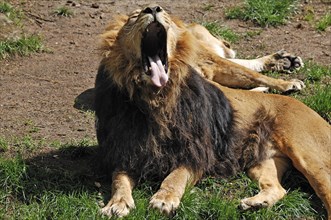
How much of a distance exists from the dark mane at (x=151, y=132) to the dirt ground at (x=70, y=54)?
3.62 ft

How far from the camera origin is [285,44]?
8.29 metres

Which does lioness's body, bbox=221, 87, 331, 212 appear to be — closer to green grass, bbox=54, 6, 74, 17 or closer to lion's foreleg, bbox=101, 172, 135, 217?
lion's foreleg, bbox=101, 172, 135, 217

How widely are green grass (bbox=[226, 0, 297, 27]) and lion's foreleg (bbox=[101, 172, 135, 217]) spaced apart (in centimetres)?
453

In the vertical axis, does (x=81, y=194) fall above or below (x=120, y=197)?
below

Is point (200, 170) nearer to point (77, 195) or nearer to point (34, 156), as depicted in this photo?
point (77, 195)

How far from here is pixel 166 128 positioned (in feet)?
16.3

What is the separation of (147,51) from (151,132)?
59 cm

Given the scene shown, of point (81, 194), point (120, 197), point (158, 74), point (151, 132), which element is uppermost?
point (158, 74)

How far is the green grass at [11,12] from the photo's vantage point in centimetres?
843

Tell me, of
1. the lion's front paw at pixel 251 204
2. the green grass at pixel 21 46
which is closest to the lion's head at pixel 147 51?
the lion's front paw at pixel 251 204

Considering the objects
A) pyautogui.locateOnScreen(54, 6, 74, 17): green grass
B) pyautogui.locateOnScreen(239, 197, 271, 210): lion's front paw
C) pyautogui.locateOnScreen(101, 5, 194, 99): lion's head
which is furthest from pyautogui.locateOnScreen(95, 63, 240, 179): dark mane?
pyautogui.locateOnScreen(54, 6, 74, 17): green grass

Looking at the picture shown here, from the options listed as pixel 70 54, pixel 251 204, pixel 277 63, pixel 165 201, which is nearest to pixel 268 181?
pixel 251 204

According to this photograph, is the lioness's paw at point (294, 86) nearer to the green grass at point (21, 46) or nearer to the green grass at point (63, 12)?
the green grass at point (21, 46)

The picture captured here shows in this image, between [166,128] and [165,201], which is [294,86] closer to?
[166,128]
